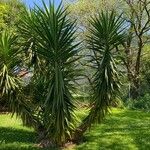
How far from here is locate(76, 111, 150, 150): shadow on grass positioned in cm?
1672

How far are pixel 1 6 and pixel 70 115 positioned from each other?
26175 mm

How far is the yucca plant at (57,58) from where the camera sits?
1504cm

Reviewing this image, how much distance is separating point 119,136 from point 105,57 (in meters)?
4.09

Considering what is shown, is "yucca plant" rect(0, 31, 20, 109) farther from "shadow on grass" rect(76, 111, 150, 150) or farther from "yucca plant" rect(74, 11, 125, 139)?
"shadow on grass" rect(76, 111, 150, 150)

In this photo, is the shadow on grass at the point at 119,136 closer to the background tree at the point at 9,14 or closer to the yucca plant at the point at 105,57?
the yucca plant at the point at 105,57

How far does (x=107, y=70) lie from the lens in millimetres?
15625

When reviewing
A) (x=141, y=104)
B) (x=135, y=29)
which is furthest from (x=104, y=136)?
(x=135, y=29)

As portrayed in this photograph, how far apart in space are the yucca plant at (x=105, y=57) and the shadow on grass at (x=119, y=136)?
1.59 metres

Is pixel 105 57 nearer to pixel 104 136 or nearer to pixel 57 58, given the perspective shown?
pixel 57 58

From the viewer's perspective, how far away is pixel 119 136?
18297mm

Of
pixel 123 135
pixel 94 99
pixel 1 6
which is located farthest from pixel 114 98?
pixel 1 6

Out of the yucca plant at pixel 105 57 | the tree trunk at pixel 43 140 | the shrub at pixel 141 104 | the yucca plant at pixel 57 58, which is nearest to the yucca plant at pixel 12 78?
the tree trunk at pixel 43 140

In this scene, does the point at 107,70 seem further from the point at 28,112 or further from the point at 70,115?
the point at 28,112

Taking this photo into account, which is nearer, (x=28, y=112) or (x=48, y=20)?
(x=48, y=20)
